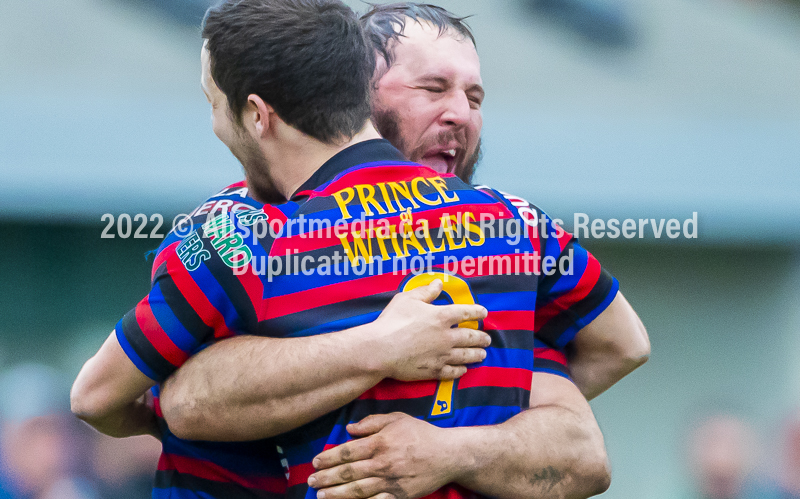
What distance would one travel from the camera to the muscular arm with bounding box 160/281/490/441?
60.0 inches

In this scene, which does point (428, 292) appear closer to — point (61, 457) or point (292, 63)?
point (292, 63)

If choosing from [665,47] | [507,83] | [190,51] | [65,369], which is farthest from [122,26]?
[665,47]

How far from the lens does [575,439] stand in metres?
1.79

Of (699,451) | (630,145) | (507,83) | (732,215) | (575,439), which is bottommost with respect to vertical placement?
(699,451)

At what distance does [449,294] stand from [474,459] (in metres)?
0.33

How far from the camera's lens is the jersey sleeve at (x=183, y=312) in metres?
1.60

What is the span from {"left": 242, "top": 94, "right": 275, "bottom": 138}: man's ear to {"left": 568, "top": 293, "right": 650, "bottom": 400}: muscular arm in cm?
90

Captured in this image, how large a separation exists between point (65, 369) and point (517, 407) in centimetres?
549

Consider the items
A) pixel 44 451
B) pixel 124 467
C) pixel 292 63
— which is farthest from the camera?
pixel 124 467

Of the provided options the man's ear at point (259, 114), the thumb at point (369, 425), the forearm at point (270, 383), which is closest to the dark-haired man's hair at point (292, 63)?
the man's ear at point (259, 114)

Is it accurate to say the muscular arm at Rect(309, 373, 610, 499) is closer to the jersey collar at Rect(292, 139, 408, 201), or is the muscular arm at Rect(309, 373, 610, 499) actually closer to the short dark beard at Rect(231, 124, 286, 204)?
the jersey collar at Rect(292, 139, 408, 201)

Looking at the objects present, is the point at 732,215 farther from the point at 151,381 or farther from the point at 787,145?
the point at 151,381

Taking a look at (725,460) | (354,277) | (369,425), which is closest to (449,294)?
(354,277)

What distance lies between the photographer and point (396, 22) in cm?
240
